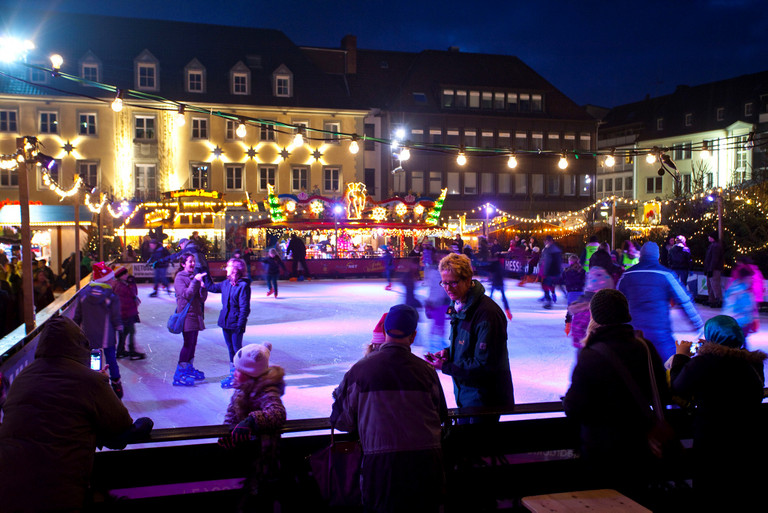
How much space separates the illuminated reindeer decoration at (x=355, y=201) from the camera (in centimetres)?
2350

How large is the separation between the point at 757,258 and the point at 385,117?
876 inches

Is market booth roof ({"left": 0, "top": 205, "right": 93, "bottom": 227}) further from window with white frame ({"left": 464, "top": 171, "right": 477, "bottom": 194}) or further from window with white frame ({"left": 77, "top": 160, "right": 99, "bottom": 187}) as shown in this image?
window with white frame ({"left": 464, "top": 171, "right": 477, "bottom": 194})

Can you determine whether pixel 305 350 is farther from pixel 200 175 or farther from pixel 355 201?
pixel 200 175

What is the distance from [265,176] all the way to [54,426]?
94.7 feet

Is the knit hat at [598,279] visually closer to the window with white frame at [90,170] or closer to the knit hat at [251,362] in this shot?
the knit hat at [251,362]

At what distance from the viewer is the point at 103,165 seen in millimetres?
28500

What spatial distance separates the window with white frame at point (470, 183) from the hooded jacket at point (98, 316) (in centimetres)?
3121

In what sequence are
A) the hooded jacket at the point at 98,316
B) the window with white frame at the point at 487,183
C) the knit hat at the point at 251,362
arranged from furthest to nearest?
→ the window with white frame at the point at 487,183
the hooded jacket at the point at 98,316
the knit hat at the point at 251,362

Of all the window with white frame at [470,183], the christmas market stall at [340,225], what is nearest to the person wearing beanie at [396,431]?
the christmas market stall at [340,225]

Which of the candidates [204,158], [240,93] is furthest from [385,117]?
[204,158]

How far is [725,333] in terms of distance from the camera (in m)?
3.05

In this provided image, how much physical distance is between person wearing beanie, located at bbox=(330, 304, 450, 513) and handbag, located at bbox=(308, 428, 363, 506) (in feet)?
0.58

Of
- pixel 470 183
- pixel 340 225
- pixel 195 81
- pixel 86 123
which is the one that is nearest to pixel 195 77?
pixel 195 81

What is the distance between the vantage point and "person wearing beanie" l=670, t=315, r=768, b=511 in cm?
303
